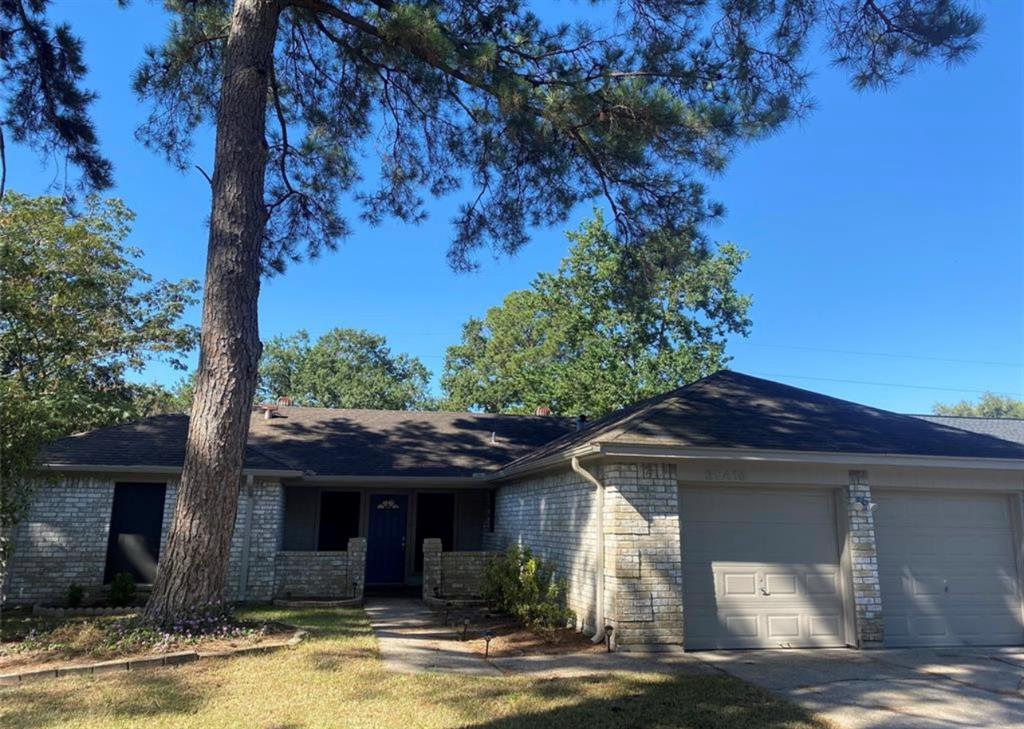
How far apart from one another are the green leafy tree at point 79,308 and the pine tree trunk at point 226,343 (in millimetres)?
8169

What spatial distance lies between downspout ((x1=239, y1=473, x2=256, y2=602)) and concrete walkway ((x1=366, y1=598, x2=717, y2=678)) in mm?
3709

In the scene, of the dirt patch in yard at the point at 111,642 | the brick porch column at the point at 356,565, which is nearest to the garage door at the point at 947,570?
the dirt patch in yard at the point at 111,642

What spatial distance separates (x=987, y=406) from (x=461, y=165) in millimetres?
66673

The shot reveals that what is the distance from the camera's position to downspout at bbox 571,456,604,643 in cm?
782

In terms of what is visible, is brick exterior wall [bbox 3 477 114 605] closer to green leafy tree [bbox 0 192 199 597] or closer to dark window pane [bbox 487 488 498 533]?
green leafy tree [bbox 0 192 199 597]

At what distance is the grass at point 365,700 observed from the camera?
4855mm

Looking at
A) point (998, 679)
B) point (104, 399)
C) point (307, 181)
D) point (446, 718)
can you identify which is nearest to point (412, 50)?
point (307, 181)

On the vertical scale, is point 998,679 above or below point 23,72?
below

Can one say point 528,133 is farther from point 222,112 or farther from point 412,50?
point 222,112

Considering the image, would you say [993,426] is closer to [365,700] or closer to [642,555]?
[642,555]

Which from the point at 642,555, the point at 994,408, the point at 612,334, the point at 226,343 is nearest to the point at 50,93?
the point at 226,343

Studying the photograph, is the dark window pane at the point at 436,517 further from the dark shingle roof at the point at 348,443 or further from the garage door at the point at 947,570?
the garage door at the point at 947,570

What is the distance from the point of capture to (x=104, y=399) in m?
19.6

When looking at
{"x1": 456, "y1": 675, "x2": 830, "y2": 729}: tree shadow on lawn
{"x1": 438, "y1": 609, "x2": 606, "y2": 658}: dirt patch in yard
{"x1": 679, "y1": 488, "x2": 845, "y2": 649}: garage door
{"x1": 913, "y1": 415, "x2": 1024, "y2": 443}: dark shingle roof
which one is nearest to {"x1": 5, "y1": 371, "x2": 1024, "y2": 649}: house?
{"x1": 679, "y1": 488, "x2": 845, "y2": 649}: garage door
